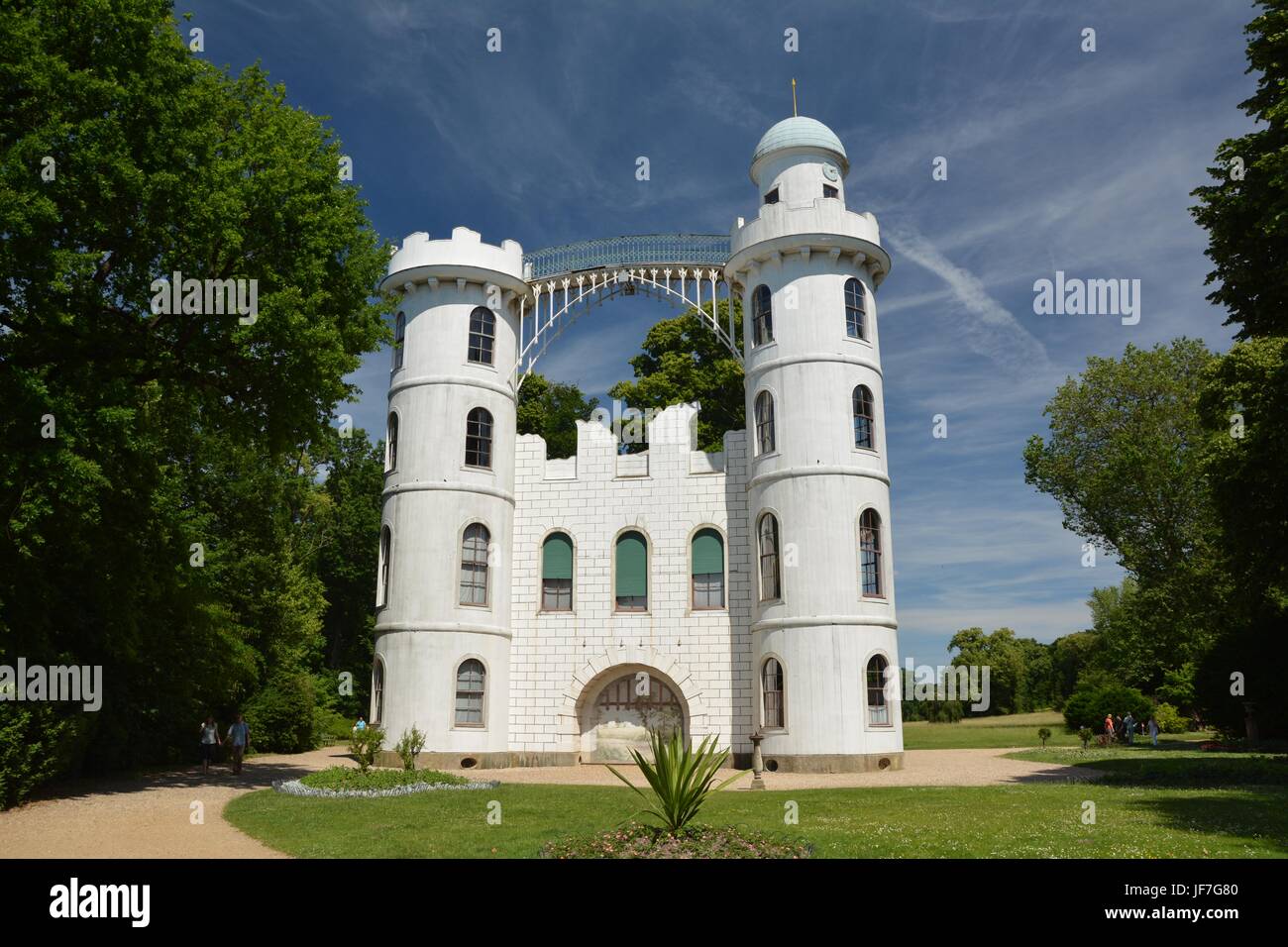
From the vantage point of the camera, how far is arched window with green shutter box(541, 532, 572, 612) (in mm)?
29406

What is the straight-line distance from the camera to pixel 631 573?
2900 centimetres

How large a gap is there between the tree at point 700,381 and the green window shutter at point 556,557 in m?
10.1

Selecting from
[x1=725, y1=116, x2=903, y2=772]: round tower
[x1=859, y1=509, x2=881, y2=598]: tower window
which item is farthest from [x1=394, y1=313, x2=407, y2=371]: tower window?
[x1=859, y1=509, x2=881, y2=598]: tower window

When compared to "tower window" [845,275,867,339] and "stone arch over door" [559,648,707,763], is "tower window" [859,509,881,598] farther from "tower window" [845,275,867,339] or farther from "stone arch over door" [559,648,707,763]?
"stone arch over door" [559,648,707,763]

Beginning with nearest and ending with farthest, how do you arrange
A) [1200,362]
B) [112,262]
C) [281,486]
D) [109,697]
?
[112,262] < [109,697] < [281,486] < [1200,362]

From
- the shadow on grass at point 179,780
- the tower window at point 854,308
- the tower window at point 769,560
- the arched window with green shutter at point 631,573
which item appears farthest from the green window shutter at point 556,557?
the tower window at point 854,308

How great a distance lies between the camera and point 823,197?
2891 centimetres

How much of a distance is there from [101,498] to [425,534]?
10710mm

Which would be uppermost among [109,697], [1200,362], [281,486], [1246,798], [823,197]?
[823,197]

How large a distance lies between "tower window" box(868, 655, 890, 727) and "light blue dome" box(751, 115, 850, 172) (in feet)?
51.7

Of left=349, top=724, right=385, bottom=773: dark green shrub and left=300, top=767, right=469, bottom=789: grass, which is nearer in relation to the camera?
left=300, top=767, right=469, bottom=789: grass
